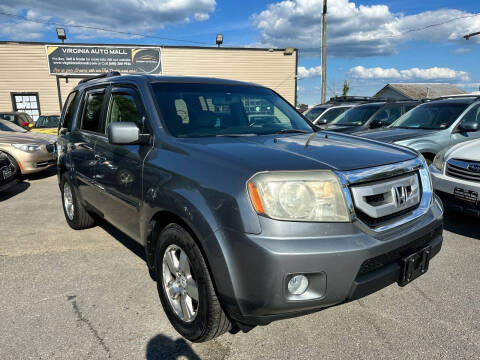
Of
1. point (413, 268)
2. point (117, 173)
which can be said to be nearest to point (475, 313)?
point (413, 268)

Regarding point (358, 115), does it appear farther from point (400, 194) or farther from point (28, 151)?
point (28, 151)

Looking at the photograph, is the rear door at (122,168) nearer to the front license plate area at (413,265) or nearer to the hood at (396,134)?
the front license plate area at (413,265)

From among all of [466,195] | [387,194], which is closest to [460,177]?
[466,195]

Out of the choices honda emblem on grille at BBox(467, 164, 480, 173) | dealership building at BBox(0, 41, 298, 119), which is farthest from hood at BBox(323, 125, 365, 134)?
dealership building at BBox(0, 41, 298, 119)

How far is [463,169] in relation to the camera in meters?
4.17

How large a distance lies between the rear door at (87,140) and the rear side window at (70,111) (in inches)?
11.6

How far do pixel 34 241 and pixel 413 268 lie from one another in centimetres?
417

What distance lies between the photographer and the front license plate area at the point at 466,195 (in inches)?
153

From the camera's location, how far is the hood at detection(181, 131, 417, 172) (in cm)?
201

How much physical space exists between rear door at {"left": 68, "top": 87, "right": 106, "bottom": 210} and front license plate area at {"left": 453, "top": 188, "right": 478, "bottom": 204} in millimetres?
3938

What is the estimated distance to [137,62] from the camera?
21828mm

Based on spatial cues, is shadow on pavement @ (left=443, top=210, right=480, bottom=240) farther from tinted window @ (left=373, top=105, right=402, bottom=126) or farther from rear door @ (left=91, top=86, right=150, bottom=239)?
tinted window @ (left=373, top=105, right=402, bottom=126)

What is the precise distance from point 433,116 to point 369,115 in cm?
304

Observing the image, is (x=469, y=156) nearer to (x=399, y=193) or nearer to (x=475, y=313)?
(x=475, y=313)
